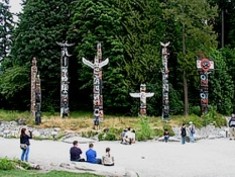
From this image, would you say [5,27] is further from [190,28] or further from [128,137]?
[128,137]

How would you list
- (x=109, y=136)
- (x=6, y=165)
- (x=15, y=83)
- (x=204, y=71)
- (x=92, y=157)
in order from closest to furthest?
(x=6, y=165) < (x=92, y=157) < (x=109, y=136) < (x=204, y=71) < (x=15, y=83)

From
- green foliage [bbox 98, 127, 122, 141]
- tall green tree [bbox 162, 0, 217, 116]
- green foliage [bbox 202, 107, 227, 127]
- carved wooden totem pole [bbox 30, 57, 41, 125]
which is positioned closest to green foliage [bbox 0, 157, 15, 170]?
green foliage [bbox 98, 127, 122, 141]

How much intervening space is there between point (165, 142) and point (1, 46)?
130 feet

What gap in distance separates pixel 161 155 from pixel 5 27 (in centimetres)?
4587

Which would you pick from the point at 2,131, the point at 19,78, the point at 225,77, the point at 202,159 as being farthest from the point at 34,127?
the point at 225,77

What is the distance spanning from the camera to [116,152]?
80.7 ft

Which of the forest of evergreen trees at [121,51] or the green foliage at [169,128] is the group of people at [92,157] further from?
the forest of evergreen trees at [121,51]

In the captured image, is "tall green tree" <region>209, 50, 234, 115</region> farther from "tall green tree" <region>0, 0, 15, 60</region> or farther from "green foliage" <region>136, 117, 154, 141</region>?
"tall green tree" <region>0, 0, 15, 60</region>

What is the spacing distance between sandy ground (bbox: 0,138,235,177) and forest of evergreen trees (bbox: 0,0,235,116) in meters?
12.4

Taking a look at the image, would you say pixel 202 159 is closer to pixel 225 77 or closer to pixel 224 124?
pixel 224 124

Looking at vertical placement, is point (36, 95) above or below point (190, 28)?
below

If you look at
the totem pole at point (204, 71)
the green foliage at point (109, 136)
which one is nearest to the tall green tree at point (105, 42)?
the totem pole at point (204, 71)

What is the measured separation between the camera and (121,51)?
136 ft

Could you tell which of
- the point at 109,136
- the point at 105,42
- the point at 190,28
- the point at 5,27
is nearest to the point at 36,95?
the point at 109,136
